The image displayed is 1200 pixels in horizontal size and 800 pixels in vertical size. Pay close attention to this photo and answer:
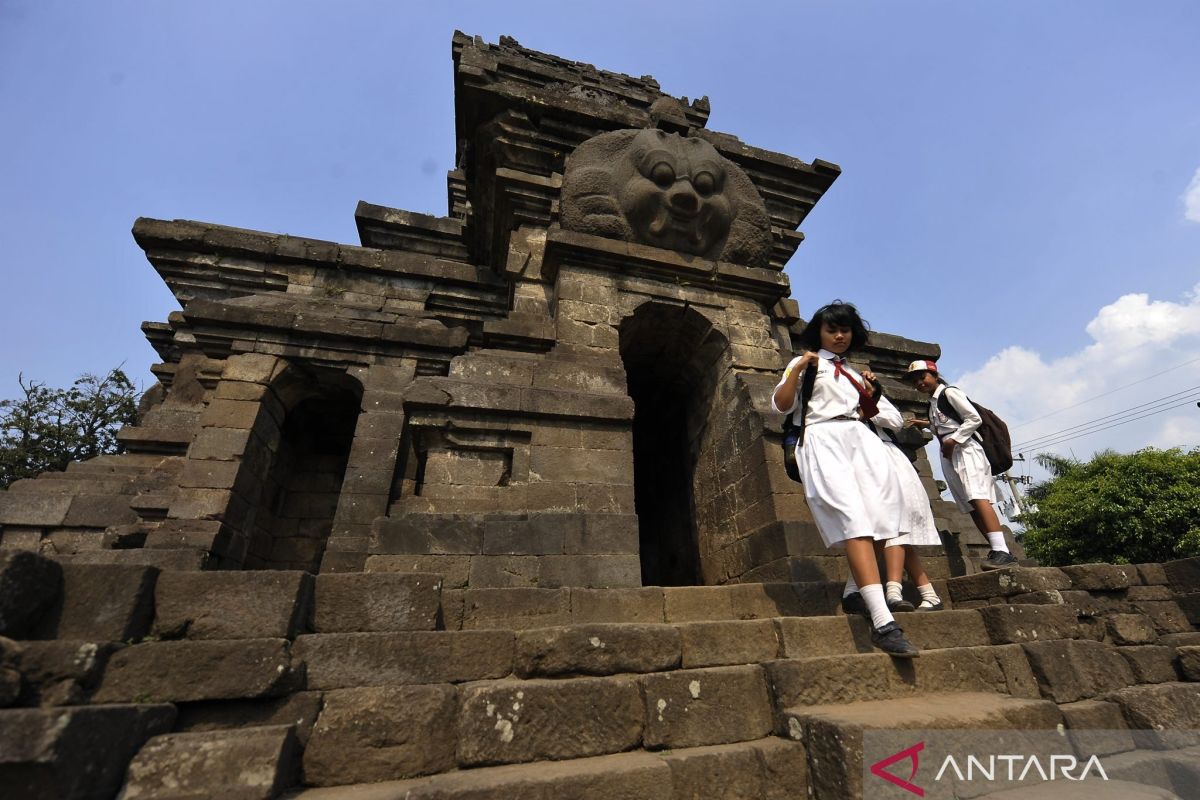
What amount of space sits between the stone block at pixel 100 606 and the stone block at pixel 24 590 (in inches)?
1.7

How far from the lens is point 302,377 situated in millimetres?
6508

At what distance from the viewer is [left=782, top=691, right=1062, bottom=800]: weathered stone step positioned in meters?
2.05

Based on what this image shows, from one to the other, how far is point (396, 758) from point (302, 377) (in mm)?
5447

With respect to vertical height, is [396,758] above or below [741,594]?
below

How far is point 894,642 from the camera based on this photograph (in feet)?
9.08

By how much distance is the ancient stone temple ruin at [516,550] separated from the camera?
2.14m

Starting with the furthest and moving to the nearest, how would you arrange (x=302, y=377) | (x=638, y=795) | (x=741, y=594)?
(x=302, y=377) < (x=741, y=594) < (x=638, y=795)

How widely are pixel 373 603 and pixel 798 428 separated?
9.09 ft

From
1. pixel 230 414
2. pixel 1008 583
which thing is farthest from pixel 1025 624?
pixel 230 414

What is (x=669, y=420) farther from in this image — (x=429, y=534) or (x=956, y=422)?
(x=429, y=534)

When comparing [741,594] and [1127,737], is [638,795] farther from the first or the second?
[1127,737]

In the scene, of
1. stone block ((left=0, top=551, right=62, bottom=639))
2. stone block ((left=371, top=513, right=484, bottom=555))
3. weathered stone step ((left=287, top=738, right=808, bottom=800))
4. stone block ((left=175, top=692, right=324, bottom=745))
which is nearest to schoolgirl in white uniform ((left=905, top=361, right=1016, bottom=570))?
weathered stone step ((left=287, top=738, right=808, bottom=800))

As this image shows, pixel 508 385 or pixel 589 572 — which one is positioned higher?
pixel 508 385

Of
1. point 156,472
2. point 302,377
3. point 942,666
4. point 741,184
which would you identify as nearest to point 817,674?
point 942,666
